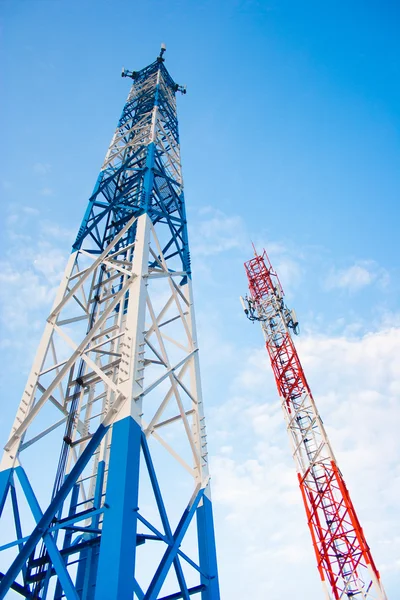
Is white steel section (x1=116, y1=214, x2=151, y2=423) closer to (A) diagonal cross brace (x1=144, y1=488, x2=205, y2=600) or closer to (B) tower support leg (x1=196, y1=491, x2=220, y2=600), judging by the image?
(A) diagonal cross brace (x1=144, y1=488, x2=205, y2=600)

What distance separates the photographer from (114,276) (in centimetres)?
1138

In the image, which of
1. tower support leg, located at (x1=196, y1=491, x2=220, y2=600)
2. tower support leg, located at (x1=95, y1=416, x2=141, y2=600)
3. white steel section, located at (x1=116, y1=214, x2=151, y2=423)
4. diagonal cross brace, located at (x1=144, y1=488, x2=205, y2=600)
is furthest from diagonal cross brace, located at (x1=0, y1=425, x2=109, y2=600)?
tower support leg, located at (x1=196, y1=491, x2=220, y2=600)

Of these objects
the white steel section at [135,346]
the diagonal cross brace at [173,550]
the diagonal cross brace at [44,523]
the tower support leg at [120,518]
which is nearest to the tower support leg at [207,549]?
the diagonal cross brace at [173,550]

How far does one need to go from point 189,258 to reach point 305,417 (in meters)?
14.0

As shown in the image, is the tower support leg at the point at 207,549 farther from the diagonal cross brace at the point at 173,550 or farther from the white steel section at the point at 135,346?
the white steel section at the point at 135,346

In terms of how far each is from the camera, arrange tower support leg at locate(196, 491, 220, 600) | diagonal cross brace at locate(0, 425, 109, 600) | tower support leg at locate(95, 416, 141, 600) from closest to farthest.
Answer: tower support leg at locate(95, 416, 141, 600) < diagonal cross brace at locate(0, 425, 109, 600) < tower support leg at locate(196, 491, 220, 600)

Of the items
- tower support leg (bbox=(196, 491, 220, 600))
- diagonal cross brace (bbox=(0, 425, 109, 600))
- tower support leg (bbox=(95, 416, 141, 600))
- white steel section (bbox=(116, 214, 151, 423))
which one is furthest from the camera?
tower support leg (bbox=(196, 491, 220, 600))

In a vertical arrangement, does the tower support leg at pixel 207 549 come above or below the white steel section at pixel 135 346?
below

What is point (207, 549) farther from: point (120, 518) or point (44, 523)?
point (44, 523)

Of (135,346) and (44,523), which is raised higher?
(135,346)

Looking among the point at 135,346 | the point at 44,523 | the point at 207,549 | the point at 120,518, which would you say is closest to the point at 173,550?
the point at 207,549

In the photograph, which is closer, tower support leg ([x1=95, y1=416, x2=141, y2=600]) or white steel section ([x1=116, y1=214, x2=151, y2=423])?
tower support leg ([x1=95, y1=416, x2=141, y2=600])

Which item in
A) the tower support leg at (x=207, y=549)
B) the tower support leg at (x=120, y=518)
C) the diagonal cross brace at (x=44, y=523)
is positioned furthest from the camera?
the tower support leg at (x=207, y=549)

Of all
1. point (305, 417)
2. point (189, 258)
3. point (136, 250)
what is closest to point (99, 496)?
→ point (136, 250)
